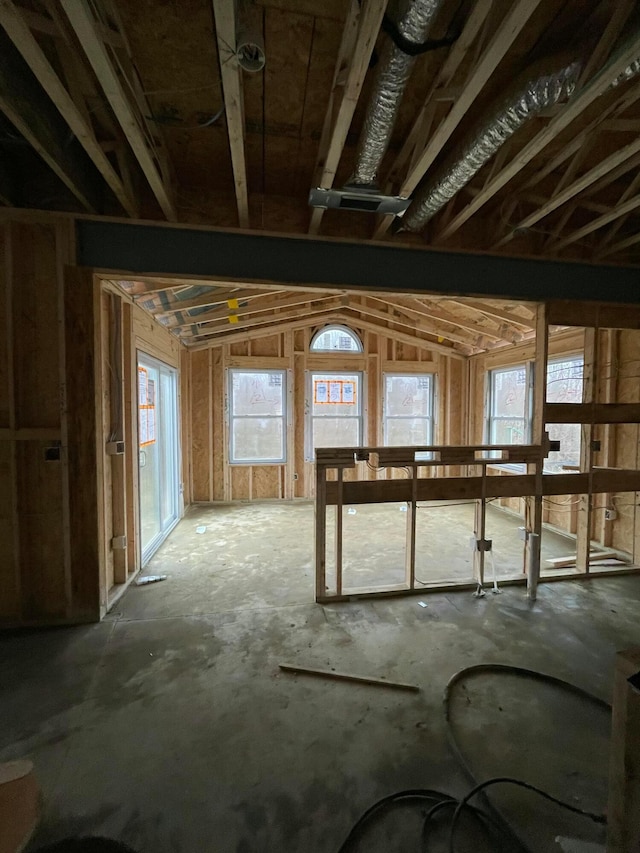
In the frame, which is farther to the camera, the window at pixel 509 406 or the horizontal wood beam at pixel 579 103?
the window at pixel 509 406

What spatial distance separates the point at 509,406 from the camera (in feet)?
20.3

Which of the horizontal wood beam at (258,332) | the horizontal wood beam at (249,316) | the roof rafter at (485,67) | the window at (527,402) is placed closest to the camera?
the roof rafter at (485,67)

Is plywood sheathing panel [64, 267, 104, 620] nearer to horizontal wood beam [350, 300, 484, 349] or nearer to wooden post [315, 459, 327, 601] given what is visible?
wooden post [315, 459, 327, 601]

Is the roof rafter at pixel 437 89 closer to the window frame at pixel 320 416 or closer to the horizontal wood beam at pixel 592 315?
the horizontal wood beam at pixel 592 315

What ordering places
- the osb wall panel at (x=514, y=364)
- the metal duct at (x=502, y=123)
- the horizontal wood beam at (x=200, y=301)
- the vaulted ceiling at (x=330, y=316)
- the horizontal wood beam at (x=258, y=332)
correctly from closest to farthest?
the metal duct at (x=502, y=123), the horizontal wood beam at (x=200, y=301), the vaulted ceiling at (x=330, y=316), the osb wall panel at (x=514, y=364), the horizontal wood beam at (x=258, y=332)

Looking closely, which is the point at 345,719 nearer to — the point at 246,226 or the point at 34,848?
the point at 34,848

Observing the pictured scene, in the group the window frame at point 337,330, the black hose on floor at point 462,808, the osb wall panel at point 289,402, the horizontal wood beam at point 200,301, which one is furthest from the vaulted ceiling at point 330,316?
the black hose on floor at point 462,808

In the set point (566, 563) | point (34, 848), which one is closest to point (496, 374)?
point (566, 563)

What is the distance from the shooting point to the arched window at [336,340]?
6.72m

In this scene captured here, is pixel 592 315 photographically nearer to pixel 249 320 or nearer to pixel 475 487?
pixel 475 487

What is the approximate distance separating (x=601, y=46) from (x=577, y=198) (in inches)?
63.5

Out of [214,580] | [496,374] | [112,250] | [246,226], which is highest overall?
[246,226]

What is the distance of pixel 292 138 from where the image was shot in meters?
2.44

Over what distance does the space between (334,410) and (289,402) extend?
0.85 meters
